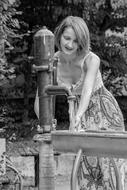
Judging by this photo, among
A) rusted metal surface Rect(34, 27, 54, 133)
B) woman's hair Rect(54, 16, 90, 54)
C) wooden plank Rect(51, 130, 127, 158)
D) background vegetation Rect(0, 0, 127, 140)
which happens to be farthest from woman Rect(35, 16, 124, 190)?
background vegetation Rect(0, 0, 127, 140)

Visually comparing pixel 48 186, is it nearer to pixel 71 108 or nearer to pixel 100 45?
pixel 71 108

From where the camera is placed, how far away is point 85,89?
3.39 meters

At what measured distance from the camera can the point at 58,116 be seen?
10344mm

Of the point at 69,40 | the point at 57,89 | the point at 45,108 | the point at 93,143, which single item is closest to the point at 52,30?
the point at 69,40

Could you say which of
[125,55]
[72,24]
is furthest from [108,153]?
[125,55]

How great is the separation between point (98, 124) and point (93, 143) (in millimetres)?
1238

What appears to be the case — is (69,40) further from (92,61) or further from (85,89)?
(85,89)

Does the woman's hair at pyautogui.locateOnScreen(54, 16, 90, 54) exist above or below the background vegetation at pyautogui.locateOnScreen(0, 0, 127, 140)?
below

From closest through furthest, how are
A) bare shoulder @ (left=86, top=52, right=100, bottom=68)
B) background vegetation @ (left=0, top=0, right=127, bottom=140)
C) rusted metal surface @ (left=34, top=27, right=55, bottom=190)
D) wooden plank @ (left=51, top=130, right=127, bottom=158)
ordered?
wooden plank @ (left=51, top=130, right=127, bottom=158) < rusted metal surface @ (left=34, top=27, right=55, bottom=190) < bare shoulder @ (left=86, top=52, right=100, bottom=68) < background vegetation @ (left=0, top=0, right=127, bottom=140)

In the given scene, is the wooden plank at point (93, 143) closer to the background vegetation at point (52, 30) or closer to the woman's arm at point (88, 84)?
the woman's arm at point (88, 84)

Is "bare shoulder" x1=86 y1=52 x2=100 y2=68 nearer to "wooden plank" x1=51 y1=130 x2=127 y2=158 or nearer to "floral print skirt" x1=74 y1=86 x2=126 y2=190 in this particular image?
"floral print skirt" x1=74 y1=86 x2=126 y2=190

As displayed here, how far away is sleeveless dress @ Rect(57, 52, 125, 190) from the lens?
3566mm

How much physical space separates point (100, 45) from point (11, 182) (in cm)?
485

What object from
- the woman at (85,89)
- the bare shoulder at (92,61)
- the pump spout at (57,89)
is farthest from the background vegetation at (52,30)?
the pump spout at (57,89)
